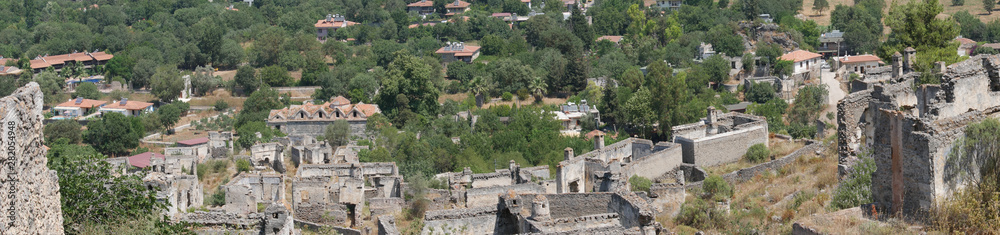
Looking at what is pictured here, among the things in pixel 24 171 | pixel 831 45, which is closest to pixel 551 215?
pixel 24 171

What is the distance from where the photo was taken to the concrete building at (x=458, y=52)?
7512 cm

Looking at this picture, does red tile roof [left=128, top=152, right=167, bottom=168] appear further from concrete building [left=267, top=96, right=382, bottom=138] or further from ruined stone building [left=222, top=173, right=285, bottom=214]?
ruined stone building [left=222, top=173, right=285, bottom=214]

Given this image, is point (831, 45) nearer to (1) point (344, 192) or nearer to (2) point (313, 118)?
(2) point (313, 118)

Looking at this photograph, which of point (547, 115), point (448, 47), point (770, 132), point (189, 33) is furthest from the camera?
point (189, 33)

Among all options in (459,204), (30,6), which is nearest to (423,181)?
(459,204)

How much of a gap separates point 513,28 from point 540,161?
4921 cm

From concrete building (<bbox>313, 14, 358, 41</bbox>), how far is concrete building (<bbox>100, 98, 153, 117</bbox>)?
25.9m

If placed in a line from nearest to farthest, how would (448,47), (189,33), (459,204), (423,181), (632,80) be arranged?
(459,204)
(423,181)
(632,80)
(448,47)
(189,33)

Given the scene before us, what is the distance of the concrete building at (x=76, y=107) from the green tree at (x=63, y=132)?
614cm

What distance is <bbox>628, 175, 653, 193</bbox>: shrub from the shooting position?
27.6m

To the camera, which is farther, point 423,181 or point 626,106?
point 626,106

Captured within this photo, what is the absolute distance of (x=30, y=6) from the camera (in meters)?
103

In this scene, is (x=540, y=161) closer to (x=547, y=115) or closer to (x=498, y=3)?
(x=547, y=115)

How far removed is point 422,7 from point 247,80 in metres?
36.1
